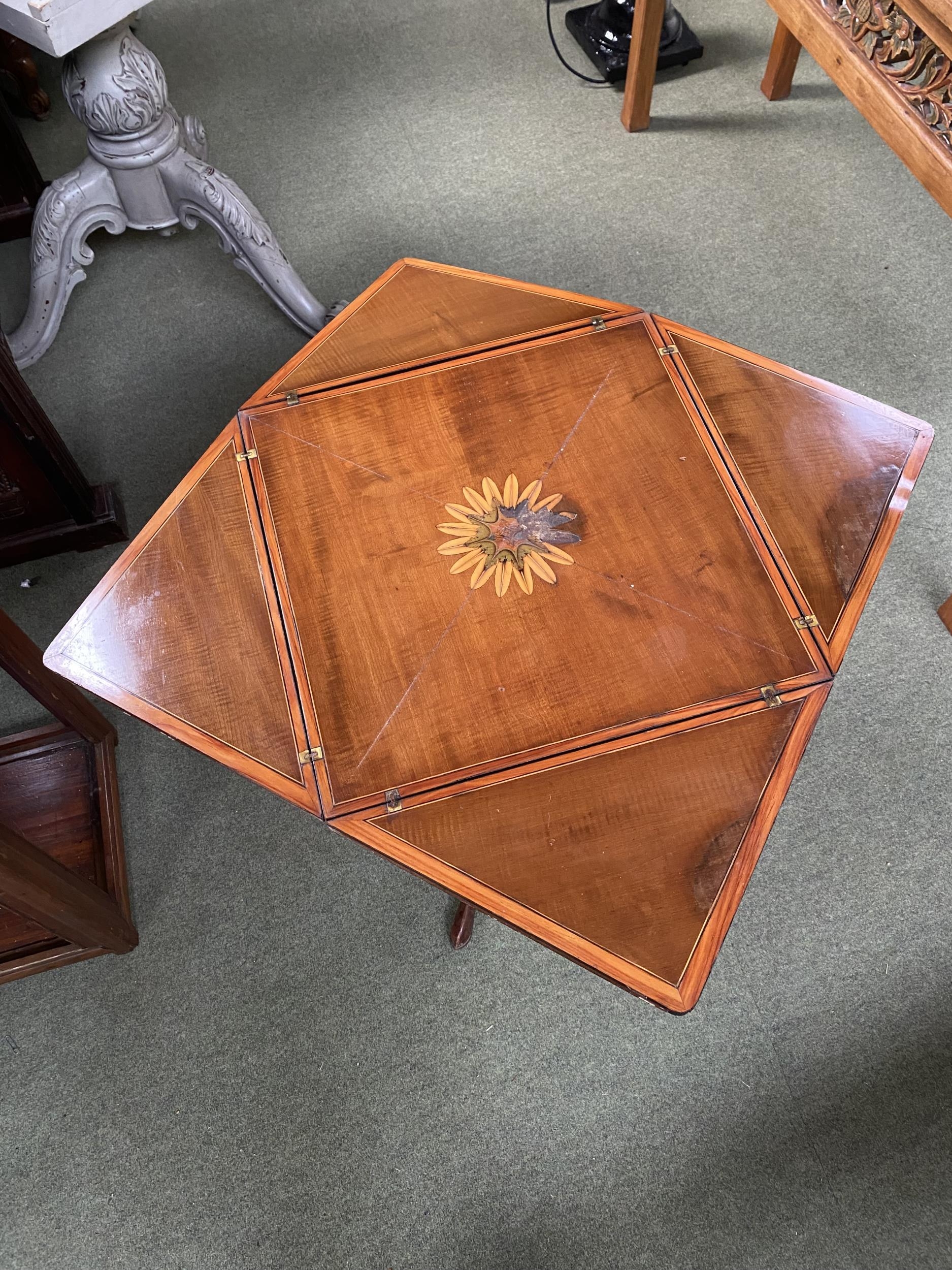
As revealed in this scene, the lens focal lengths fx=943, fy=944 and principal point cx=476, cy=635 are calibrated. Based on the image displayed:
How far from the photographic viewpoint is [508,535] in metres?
1.23

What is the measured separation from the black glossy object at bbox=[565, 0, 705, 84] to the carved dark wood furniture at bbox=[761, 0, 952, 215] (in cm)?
90

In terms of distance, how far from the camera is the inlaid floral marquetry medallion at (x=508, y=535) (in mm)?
1201

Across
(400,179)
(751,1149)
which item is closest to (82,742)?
(751,1149)

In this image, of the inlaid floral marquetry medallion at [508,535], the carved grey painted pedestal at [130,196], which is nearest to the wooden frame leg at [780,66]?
the carved grey painted pedestal at [130,196]

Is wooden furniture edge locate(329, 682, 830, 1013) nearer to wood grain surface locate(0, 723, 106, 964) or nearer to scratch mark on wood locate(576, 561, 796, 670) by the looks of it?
scratch mark on wood locate(576, 561, 796, 670)

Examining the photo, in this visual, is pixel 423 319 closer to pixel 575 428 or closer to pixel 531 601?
pixel 575 428

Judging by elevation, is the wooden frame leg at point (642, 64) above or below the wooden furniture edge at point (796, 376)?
above

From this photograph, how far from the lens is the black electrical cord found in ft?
8.26

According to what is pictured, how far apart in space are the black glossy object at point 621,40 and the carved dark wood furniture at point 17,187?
1.46m

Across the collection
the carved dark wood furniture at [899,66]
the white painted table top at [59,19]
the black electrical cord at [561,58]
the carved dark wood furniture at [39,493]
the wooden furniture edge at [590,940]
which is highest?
the carved dark wood furniture at [899,66]

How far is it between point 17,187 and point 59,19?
995 millimetres

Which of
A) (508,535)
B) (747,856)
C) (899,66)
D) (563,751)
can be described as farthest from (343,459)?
(899,66)

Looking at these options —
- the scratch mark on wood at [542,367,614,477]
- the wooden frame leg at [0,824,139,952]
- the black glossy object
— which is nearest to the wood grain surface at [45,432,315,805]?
the wooden frame leg at [0,824,139,952]

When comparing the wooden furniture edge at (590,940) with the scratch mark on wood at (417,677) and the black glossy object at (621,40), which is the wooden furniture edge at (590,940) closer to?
the scratch mark on wood at (417,677)
